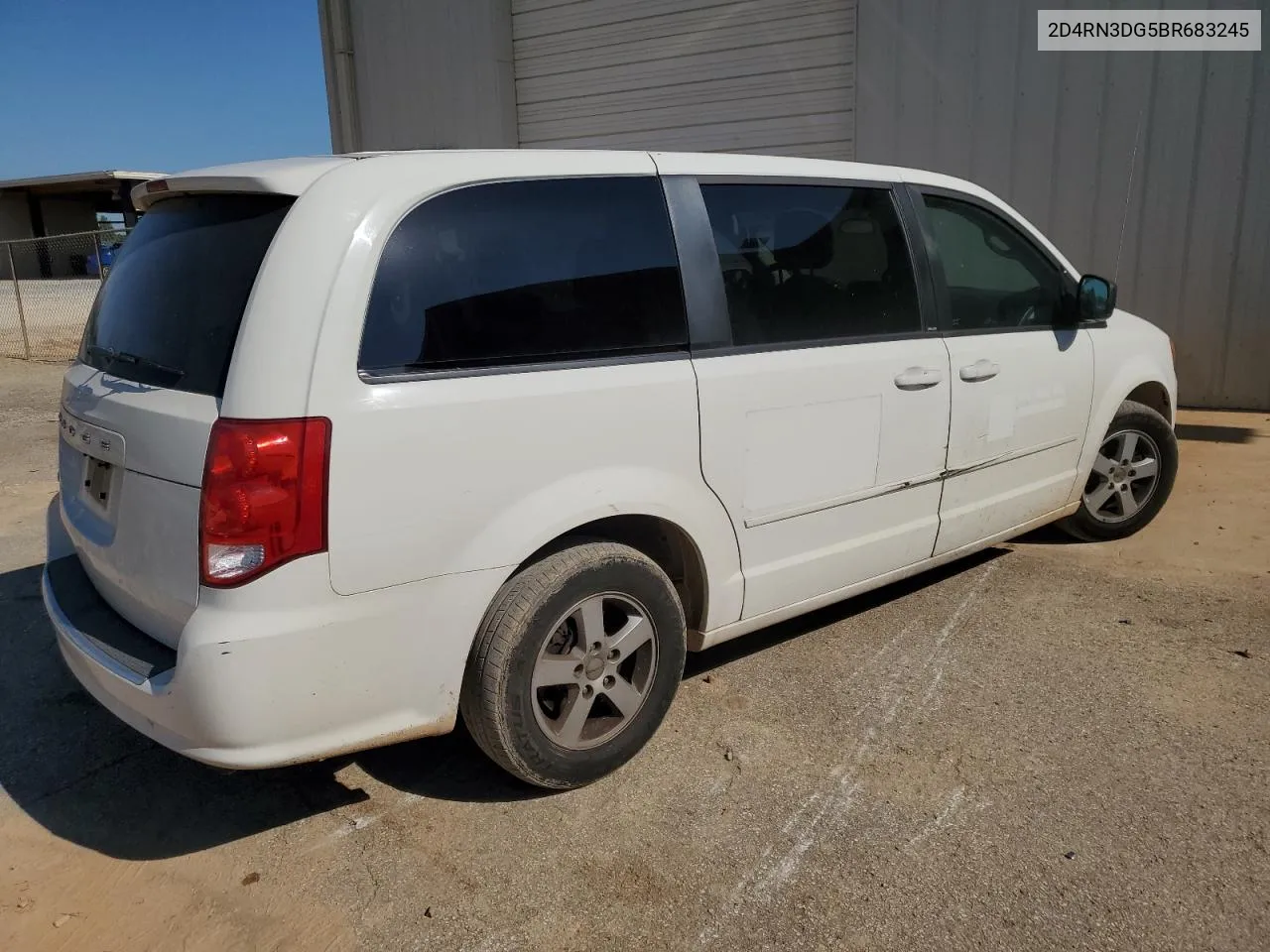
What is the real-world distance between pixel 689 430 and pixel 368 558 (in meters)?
1.04

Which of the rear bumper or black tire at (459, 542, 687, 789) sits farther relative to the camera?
black tire at (459, 542, 687, 789)

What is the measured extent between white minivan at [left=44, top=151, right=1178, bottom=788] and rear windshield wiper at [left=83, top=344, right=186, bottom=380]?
0.03ft

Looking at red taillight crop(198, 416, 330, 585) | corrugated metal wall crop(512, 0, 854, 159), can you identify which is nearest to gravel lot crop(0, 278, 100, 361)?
corrugated metal wall crop(512, 0, 854, 159)

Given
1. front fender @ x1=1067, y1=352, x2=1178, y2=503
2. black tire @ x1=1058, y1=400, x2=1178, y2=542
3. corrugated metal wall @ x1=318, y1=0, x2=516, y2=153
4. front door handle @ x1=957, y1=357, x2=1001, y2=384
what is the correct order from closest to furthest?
front door handle @ x1=957, y1=357, x2=1001, y2=384 < front fender @ x1=1067, y1=352, x2=1178, y2=503 < black tire @ x1=1058, y1=400, x2=1178, y2=542 < corrugated metal wall @ x1=318, y1=0, x2=516, y2=153

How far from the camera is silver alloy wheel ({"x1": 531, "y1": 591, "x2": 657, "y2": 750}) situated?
2.74 meters

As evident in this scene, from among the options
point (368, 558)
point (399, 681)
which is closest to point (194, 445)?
point (368, 558)

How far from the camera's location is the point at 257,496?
2219 mm

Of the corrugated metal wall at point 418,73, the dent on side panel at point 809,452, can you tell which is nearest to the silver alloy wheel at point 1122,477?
the dent on side panel at point 809,452

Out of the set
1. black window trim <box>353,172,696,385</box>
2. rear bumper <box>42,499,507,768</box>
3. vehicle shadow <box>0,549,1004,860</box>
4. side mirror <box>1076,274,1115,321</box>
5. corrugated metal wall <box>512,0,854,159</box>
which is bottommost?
vehicle shadow <box>0,549,1004,860</box>

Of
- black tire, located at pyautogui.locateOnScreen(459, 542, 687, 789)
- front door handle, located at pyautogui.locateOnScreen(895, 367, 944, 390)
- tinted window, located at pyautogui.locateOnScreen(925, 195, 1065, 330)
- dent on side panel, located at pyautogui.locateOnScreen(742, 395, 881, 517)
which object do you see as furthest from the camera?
tinted window, located at pyautogui.locateOnScreen(925, 195, 1065, 330)

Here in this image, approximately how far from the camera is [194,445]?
7.47ft

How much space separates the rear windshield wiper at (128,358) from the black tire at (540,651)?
1023 mm

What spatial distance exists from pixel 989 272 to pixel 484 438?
8.36ft

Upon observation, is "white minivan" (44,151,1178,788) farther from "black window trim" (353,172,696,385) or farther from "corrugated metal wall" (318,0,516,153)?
"corrugated metal wall" (318,0,516,153)
